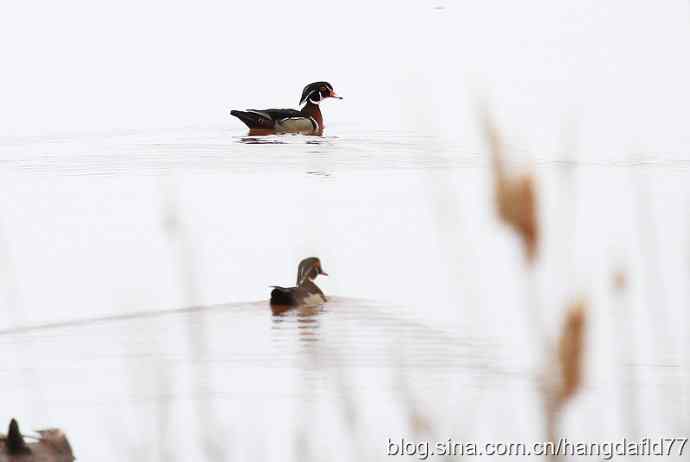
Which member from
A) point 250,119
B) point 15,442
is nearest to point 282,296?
point 15,442

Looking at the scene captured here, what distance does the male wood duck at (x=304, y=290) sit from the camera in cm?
581

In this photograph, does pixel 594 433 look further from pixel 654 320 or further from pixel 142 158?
pixel 142 158

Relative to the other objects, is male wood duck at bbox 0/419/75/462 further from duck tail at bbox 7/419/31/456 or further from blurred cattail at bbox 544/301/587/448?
blurred cattail at bbox 544/301/587/448

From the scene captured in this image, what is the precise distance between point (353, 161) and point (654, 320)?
656cm

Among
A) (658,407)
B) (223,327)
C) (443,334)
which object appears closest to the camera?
(658,407)

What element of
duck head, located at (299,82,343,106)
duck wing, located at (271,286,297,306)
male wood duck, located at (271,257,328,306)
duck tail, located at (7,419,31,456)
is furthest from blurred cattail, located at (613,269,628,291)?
duck head, located at (299,82,343,106)

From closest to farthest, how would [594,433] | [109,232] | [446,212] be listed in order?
[446,212] → [594,433] → [109,232]

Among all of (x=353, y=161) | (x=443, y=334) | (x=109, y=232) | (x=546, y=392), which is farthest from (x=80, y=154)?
(x=546, y=392)

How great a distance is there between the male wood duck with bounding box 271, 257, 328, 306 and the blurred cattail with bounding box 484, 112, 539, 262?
428 cm

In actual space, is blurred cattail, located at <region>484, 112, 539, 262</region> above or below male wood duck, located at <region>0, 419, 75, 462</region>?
above

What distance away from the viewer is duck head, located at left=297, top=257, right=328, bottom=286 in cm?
600

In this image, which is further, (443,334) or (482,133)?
(443,334)

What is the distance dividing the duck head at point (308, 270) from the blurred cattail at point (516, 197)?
4.47 metres

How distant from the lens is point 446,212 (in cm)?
207
